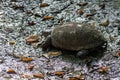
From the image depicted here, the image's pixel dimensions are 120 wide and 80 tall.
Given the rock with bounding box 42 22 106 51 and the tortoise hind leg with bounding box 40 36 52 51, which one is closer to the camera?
the rock with bounding box 42 22 106 51

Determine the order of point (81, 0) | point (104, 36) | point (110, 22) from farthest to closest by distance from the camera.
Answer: point (81, 0), point (110, 22), point (104, 36)

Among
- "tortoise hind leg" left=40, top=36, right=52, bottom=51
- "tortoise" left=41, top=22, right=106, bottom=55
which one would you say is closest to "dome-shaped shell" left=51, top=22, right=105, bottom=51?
"tortoise" left=41, top=22, right=106, bottom=55

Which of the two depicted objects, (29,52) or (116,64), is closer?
(116,64)

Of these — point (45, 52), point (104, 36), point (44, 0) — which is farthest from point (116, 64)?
point (44, 0)

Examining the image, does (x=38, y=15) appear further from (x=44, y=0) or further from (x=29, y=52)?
(x=29, y=52)

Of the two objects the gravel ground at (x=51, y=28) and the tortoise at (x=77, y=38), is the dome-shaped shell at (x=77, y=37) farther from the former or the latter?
the gravel ground at (x=51, y=28)

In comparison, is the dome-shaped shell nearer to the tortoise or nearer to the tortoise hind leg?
the tortoise
